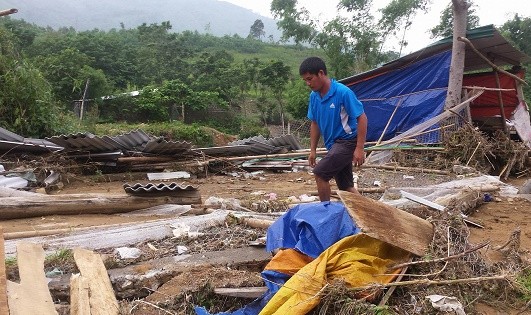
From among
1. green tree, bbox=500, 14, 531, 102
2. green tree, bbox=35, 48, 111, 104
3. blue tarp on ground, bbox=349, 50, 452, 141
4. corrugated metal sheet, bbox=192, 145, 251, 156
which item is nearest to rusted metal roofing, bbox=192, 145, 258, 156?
corrugated metal sheet, bbox=192, 145, 251, 156


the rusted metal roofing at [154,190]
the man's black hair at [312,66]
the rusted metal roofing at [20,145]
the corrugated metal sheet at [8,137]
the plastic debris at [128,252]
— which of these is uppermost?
the man's black hair at [312,66]

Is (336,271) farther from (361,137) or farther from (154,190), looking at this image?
(154,190)

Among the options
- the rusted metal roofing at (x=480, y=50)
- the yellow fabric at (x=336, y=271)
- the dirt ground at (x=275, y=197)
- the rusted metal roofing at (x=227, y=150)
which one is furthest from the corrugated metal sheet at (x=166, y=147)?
the rusted metal roofing at (x=480, y=50)

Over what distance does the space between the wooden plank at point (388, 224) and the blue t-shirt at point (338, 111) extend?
96 cm

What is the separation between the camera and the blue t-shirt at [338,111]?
12.2 ft

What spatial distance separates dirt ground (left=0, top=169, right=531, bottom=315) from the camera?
420cm

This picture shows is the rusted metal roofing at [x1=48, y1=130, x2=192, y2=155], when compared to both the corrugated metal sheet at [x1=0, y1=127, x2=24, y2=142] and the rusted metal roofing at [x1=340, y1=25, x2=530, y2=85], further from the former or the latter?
the rusted metal roofing at [x1=340, y1=25, x2=530, y2=85]

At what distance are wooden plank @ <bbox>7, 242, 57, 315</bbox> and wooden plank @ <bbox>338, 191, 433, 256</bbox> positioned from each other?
5.95ft

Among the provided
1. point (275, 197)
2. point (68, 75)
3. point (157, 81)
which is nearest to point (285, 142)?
point (275, 197)

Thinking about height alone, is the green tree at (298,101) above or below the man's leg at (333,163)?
above

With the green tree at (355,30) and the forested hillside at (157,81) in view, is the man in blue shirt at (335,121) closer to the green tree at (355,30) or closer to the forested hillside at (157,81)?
the forested hillside at (157,81)

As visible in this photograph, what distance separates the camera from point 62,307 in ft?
8.40

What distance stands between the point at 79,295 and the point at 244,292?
988mm

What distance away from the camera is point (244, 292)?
280 centimetres
